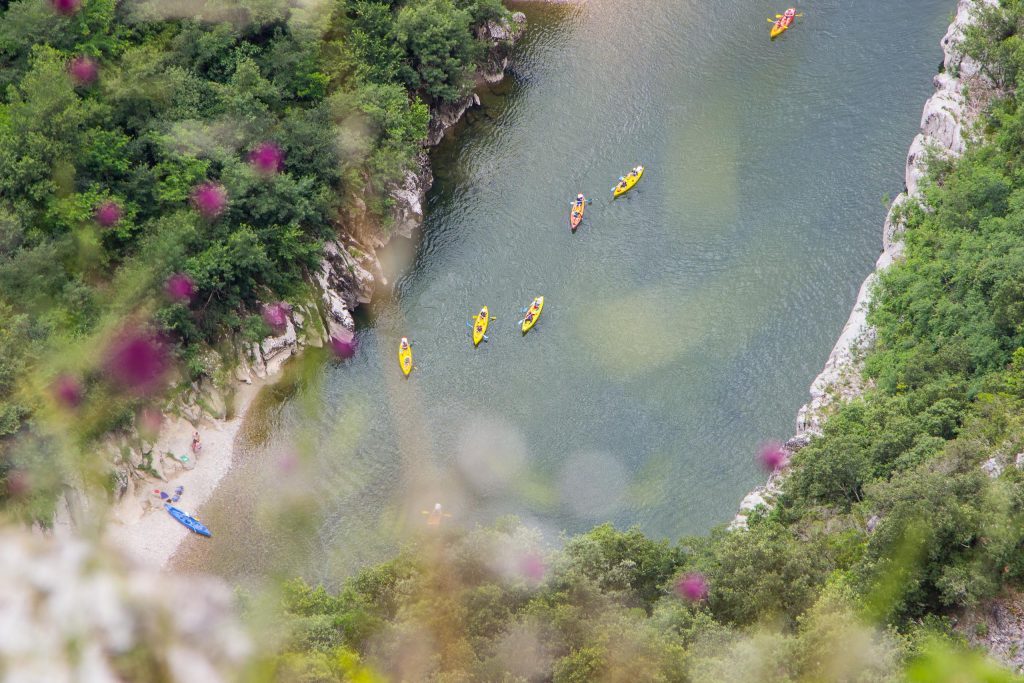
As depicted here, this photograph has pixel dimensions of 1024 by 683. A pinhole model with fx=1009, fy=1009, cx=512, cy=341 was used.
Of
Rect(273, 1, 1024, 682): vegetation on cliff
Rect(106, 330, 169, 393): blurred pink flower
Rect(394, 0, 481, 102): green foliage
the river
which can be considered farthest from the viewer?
Rect(394, 0, 481, 102): green foliage

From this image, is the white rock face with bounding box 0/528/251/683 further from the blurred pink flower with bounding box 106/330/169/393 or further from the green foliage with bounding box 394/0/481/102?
the green foliage with bounding box 394/0/481/102

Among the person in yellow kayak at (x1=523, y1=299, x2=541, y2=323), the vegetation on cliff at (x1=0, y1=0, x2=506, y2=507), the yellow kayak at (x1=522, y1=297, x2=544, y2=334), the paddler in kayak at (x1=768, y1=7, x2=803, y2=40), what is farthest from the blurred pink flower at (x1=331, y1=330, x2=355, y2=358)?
the paddler in kayak at (x1=768, y1=7, x2=803, y2=40)

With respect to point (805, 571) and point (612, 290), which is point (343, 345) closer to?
point (612, 290)

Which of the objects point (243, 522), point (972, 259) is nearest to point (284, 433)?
point (243, 522)

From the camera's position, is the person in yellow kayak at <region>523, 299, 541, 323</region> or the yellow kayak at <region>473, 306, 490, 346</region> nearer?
the yellow kayak at <region>473, 306, 490, 346</region>

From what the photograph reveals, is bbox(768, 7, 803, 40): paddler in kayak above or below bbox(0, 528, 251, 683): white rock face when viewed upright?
below

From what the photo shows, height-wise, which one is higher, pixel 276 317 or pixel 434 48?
pixel 434 48

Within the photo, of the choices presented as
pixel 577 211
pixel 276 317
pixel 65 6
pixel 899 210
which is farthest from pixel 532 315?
pixel 65 6
